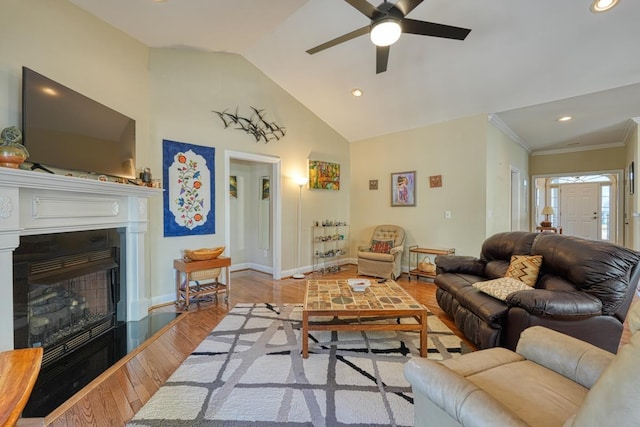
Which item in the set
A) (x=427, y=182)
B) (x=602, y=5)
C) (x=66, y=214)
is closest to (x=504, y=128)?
(x=427, y=182)

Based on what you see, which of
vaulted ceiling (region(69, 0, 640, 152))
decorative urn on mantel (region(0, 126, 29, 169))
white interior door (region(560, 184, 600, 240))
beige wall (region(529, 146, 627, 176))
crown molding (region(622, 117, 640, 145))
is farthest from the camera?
white interior door (region(560, 184, 600, 240))

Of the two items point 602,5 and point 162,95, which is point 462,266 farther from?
point 162,95

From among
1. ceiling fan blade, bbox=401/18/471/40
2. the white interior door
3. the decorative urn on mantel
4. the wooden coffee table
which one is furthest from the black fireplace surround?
the white interior door

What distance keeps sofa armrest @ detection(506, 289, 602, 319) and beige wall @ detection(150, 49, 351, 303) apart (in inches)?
139

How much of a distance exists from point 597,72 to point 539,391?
12.3ft

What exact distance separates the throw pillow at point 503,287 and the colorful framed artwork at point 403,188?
8.87 feet

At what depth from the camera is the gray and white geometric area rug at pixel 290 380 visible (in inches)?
61.0

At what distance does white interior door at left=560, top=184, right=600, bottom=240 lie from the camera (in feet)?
24.7

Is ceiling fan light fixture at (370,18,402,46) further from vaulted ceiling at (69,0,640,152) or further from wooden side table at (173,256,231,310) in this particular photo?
wooden side table at (173,256,231,310)

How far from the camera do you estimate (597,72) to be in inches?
123

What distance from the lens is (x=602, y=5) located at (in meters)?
2.43

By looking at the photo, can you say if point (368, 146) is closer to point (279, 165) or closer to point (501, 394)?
point (279, 165)

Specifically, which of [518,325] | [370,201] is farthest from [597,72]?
[370,201]

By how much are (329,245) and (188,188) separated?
285 cm
